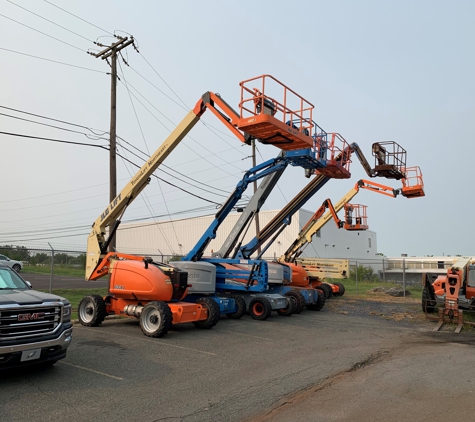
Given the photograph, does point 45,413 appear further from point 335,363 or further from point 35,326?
point 335,363

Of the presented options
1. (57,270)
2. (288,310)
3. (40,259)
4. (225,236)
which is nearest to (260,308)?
(288,310)

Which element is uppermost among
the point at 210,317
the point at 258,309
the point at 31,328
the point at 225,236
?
the point at 225,236

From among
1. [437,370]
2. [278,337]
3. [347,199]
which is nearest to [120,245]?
[347,199]

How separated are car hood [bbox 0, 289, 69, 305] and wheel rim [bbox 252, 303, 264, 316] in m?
8.96

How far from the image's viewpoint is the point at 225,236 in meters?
48.9

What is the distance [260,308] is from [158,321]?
5.25 m

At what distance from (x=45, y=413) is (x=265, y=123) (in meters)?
7.78

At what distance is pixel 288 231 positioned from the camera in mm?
45500

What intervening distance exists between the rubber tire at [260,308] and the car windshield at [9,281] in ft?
28.7

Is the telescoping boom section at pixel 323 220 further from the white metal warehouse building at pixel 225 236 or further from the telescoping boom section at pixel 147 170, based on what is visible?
the white metal warehouse building at pixel 225 236

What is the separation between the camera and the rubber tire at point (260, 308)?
49.1 feet

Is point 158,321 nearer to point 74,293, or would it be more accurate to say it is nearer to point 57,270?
point 74,293

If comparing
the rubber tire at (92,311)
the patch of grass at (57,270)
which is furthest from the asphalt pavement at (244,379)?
the patch of grass at (57,270)

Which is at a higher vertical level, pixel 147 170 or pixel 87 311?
pixel 147 170
